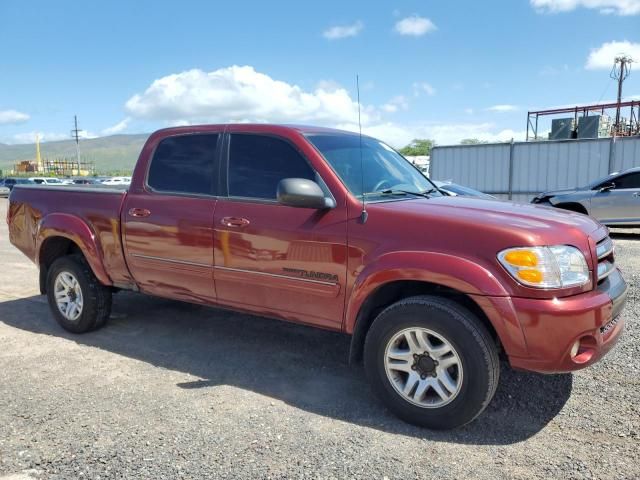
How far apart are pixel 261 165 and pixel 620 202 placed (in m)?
10.5

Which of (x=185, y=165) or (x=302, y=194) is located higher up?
(x=185, y=165)

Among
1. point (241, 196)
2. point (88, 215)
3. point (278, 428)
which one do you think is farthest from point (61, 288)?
point (278, 428)

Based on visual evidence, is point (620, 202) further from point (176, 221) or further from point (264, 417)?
point (264, 417)

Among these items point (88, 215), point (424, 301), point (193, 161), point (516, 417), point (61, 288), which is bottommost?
point (516, 417)

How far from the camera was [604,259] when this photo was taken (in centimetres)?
341

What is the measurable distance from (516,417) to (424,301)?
100 cm

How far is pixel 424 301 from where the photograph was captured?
10.6 feet

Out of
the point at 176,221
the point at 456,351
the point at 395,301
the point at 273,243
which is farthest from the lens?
the point at 176,221

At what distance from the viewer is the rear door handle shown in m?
4.51

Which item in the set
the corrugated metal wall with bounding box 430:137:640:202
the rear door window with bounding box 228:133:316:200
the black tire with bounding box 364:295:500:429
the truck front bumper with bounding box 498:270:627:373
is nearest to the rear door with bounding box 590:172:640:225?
the corrugated metal wall with bounding box 430:137:640:202

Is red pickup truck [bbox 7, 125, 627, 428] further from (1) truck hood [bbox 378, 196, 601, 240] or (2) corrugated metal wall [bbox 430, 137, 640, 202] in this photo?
(2) corrugated metal wall [bbox 430, 137, 640, 202]

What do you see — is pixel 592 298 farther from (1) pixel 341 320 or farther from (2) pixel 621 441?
(1) pixel 341 320

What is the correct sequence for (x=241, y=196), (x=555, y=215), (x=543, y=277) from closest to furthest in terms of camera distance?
(x=543, y=277) < (x=555, y=215) < (x=241, y=196)

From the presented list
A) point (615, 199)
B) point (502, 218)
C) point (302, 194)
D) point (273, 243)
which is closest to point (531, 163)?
point (615, 199)
